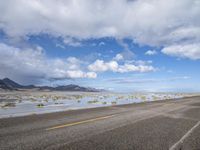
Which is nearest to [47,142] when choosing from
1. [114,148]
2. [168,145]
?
[114,148]

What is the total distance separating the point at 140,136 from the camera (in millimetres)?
8742

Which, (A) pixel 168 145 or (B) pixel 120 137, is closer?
(A) pixel 168 145

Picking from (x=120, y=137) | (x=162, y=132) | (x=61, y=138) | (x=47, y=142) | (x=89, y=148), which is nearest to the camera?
(x=89, y=148)

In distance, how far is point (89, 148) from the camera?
6715 millimetres

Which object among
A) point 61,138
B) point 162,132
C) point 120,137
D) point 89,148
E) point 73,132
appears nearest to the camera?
point 89,148

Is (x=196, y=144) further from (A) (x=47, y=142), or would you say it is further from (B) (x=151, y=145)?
(A) (x=47, y=142)

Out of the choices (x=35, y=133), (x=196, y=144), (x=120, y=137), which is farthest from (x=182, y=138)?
(x=35, y=133)

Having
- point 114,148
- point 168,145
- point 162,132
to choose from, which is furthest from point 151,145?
point 162,132

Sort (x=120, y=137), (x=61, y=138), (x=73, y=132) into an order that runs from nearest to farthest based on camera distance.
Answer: (x=61, y=138) → (x=120, y=137) → (x=73, y=132)

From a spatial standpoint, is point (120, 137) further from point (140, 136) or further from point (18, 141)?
point (18, 141)

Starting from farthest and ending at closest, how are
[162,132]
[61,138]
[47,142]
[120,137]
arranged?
[162,132]
[120,137]
[61,138]
[47,142]

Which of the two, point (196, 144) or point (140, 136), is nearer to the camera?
point (196, 144)

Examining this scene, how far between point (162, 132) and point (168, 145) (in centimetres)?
236

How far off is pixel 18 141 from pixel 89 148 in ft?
7.84
